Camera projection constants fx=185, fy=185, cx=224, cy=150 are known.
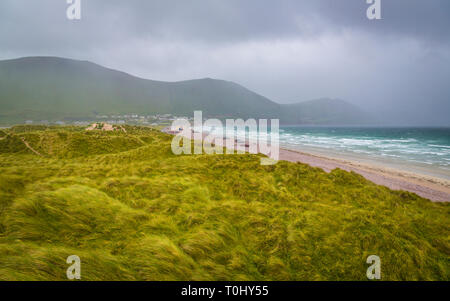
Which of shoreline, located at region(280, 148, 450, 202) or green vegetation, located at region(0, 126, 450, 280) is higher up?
green vegetation, located at region(0, 126, 450, 280)

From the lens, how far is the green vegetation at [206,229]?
2.41 metres

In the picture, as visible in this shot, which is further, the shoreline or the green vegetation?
the shoreline

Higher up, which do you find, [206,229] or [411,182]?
Answer: [206,229]

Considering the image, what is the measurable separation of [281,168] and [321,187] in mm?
1382

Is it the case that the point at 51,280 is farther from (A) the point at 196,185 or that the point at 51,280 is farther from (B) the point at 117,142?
(B) the point at 117,142

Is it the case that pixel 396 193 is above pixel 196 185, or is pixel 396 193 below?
below

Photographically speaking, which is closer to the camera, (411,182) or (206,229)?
(206,229)

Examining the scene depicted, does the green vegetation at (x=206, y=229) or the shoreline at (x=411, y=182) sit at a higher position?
the green vegetation at (x=206, y=229)

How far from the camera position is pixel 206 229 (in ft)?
10.3

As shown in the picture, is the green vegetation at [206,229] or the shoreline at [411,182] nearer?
the green vegetation at [206,229]

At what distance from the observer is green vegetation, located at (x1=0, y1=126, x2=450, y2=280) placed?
7.90ft

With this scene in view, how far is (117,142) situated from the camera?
32.5ft
